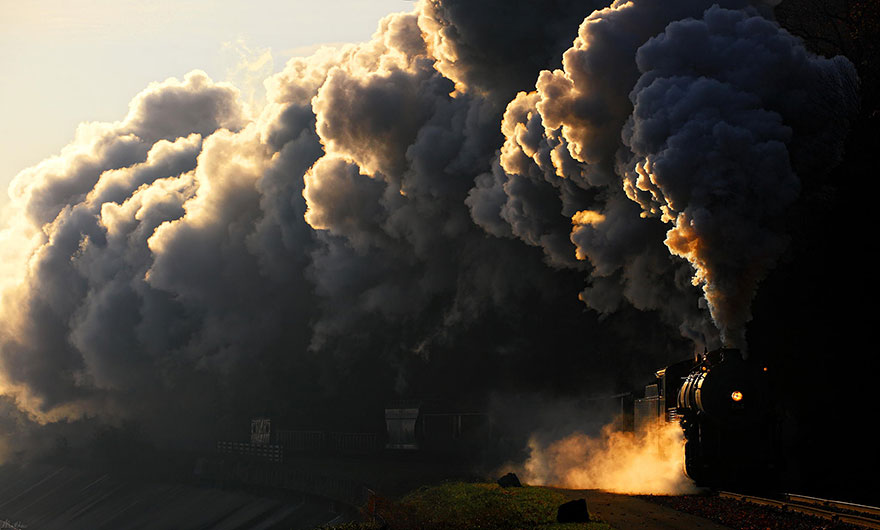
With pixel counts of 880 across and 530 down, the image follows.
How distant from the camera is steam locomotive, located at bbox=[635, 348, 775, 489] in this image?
2277 centimetres

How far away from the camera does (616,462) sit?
3344 centimetres

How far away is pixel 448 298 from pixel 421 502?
21257 mm

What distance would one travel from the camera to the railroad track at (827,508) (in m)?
18.4

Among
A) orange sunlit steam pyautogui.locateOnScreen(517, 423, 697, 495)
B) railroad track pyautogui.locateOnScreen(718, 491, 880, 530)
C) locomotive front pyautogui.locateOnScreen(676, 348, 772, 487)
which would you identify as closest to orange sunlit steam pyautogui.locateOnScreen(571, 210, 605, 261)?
orange sunlit steam pyautogui.locateOnScreen(517, 423, 697, 495)

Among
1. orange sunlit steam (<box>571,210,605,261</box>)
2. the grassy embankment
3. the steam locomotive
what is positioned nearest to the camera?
the grassy embankment

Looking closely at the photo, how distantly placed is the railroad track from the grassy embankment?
172 inches

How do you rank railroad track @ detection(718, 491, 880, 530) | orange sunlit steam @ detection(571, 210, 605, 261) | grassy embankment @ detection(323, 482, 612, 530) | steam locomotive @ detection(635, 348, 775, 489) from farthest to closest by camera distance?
1. orange sunlit steam @ detection(571, 210, 605, 261)
2. steam locomotive @ detection(635, 348, 775, 489)
3. grassy embankment @ detection(323, 482, 612, 530)
4. railroad track @ detection(718, 491, 880, 530)

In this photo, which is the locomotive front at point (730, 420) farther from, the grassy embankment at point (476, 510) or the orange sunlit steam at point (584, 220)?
Result: the orange sunlit steam at point (584, 220)

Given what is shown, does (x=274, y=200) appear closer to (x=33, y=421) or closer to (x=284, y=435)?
(x=284, y=435)

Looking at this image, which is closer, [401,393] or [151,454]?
[401,393]

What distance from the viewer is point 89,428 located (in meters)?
87.4

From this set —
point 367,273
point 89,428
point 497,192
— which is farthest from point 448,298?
point 89,428

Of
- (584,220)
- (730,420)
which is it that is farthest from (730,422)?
(584,220)

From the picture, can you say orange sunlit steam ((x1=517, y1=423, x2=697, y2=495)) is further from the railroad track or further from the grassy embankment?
the grassy embankment
